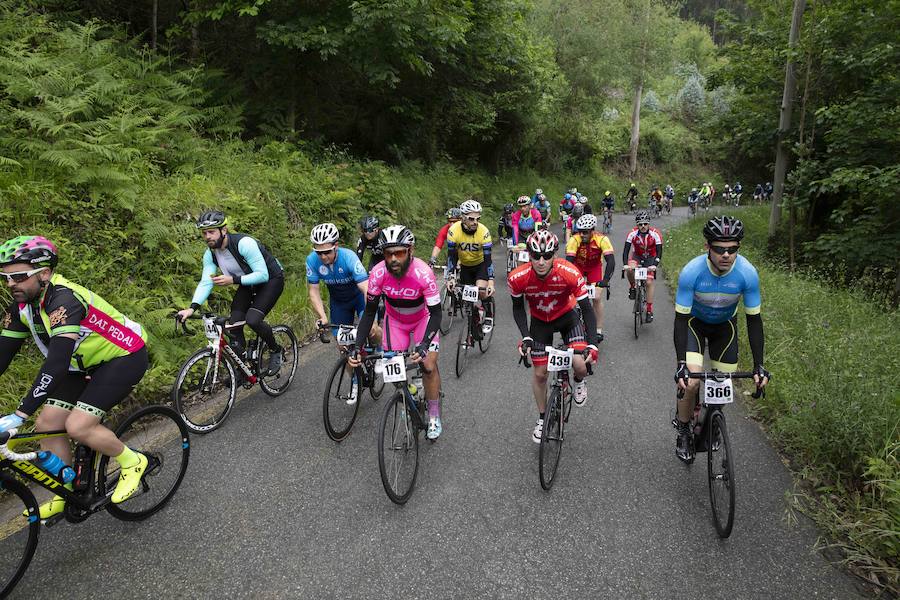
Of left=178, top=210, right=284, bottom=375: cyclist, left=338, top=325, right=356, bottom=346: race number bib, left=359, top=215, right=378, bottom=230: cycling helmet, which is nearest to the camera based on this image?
left=178, top=210, right=284, bottom=375: cyclist

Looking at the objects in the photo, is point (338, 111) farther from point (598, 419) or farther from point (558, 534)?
point (558, 534)

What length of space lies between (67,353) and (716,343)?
5.06 metres

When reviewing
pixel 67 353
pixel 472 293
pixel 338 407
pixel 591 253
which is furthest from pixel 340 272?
pixel 591 253

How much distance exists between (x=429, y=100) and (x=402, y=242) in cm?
1407

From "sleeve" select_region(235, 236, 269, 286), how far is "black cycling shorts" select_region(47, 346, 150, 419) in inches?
71.2

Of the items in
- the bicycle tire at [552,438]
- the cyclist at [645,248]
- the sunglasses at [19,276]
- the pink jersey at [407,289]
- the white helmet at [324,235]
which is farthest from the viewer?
the cyclist at [645,248]

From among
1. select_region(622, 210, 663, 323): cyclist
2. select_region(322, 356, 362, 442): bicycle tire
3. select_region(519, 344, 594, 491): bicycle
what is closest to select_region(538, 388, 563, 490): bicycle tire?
select_region(519, 344, 594, 491): bicycle

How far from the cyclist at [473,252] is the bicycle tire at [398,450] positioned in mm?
3576

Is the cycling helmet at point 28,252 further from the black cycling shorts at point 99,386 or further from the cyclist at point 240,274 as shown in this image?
the cyclist at point 240,274

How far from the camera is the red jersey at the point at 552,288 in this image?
4648mm

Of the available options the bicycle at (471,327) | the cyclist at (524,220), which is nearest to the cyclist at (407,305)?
the bicycle at (471,327)

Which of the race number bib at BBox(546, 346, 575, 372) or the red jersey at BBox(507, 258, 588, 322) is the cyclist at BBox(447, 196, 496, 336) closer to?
the red jersey at BBox(507, 258, 588, 322)

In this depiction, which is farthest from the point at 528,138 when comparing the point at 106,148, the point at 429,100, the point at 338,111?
the point at 106,148

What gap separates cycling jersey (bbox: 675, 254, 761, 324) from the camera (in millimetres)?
4016
